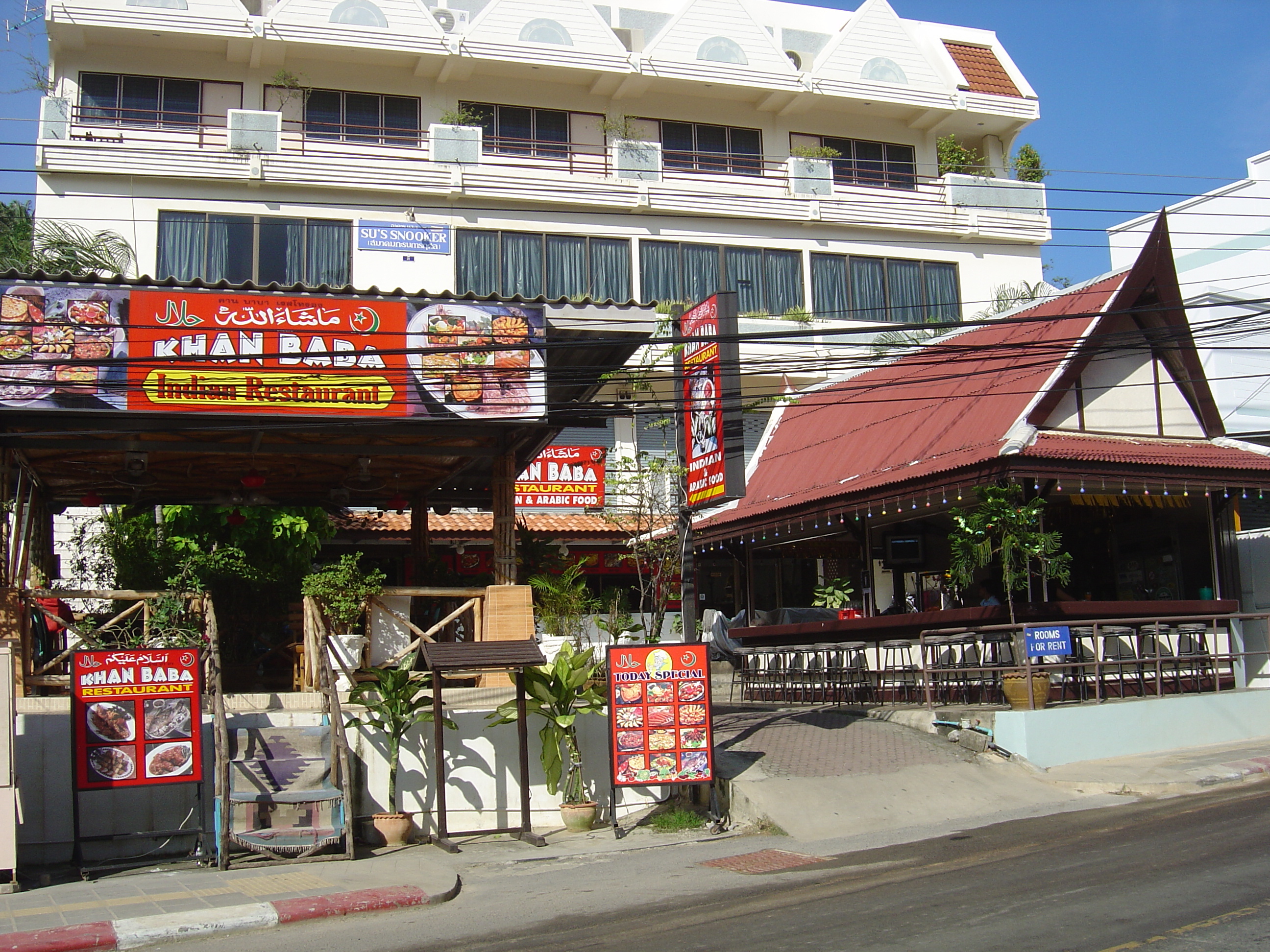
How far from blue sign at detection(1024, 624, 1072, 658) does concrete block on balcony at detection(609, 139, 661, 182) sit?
1832cm

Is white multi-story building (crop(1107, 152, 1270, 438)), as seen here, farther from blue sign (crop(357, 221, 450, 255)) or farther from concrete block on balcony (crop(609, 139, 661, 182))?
blue sign (crop(357, 221, 450, 255))

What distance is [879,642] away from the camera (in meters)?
17.0

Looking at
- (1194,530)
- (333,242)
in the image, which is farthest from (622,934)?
(333,242)

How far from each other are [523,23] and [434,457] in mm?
17438

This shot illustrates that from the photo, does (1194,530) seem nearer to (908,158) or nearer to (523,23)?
(908,158)

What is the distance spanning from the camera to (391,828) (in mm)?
12023

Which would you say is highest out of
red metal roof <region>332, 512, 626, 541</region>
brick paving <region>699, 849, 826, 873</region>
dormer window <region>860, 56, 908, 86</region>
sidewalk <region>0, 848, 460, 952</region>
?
dormer window <region>860, 56, 908, 86</region>

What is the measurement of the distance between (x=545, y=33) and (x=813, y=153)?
309 inches

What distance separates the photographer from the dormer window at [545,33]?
94.8ft

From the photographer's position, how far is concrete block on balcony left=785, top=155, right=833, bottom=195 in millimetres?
30125

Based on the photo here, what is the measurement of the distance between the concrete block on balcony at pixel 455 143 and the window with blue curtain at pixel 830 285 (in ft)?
30.1

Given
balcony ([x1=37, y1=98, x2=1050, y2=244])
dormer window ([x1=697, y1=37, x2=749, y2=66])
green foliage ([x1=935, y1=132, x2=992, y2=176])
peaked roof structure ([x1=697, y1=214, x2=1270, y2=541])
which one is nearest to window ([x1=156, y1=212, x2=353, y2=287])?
balcony ([x1=37, y1=98, x2=1050, y2=244])

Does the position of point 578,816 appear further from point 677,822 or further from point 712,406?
point 712,406

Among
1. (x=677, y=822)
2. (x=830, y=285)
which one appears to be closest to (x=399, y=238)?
(x=830, y=285)
